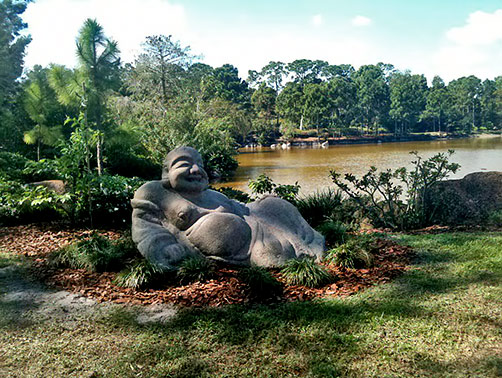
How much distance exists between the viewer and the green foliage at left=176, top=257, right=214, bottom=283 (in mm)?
4152

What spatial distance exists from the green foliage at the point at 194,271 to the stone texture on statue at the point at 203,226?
0.64ft

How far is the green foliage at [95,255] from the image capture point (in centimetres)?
469

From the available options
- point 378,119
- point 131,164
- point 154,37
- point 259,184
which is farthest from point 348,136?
point 259,184

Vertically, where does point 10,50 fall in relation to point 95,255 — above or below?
above

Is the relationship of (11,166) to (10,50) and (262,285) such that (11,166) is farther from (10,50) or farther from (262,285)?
(10,50)

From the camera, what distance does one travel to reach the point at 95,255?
187 inches

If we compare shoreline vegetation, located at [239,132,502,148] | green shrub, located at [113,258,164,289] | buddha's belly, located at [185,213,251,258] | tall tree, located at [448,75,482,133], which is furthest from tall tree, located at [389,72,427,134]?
green shrub, located at [113,258,164,289]

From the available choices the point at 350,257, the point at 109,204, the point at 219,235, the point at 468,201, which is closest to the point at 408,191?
the point at 468,201

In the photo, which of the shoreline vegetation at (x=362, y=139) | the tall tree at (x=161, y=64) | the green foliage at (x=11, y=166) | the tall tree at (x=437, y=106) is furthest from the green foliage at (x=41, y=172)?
the tall tree at (x=437, y=106)

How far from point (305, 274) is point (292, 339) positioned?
1.15 metres

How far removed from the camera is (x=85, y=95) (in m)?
11.7

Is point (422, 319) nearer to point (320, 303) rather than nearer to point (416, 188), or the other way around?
point (320, 303)

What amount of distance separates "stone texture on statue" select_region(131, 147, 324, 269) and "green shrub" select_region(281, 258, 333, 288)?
269 millimetres

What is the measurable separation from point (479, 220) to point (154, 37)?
83.8ft
